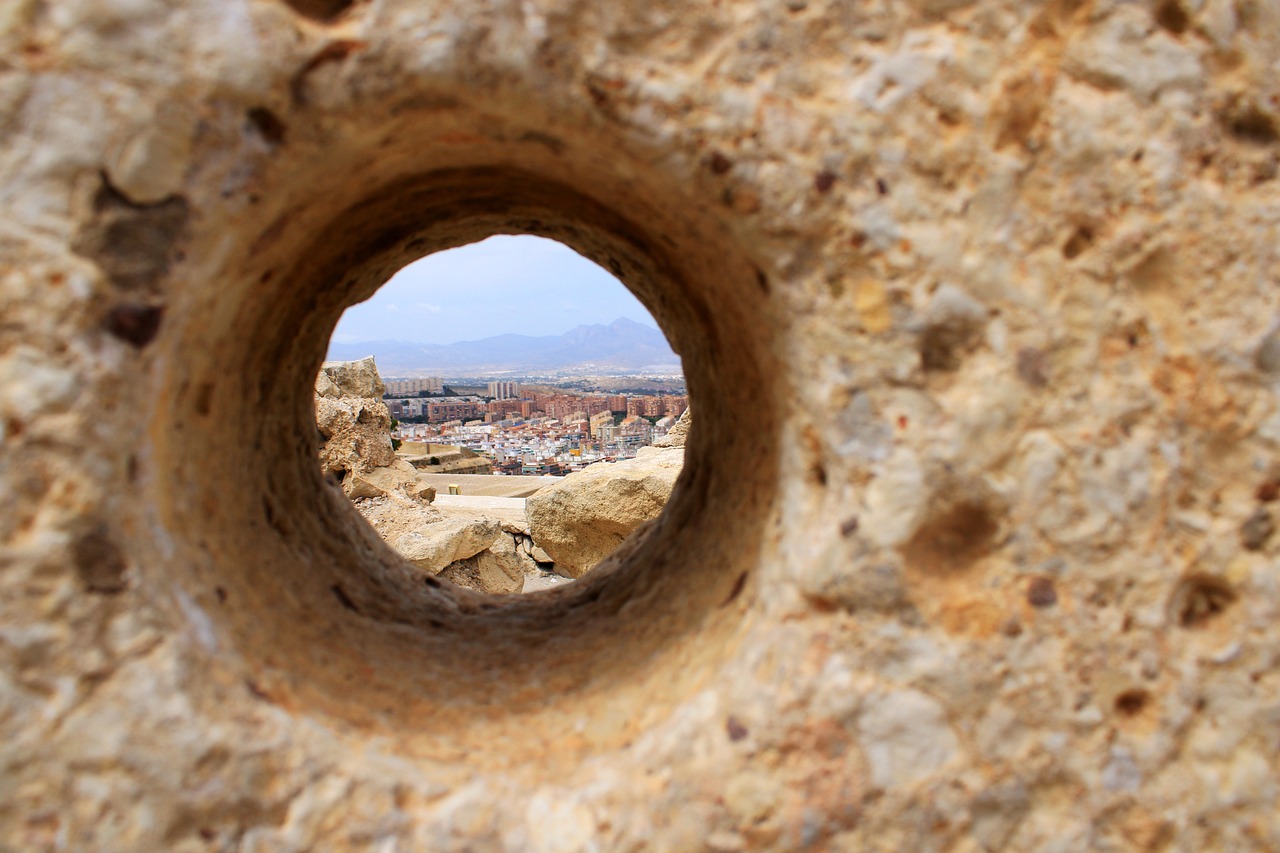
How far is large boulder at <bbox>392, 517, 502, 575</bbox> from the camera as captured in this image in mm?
5816

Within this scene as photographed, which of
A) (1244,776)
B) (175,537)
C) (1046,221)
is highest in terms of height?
(1046,221)

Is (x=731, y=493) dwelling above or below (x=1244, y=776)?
above

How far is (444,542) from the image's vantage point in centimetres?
591

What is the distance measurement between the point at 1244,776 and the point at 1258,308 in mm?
819

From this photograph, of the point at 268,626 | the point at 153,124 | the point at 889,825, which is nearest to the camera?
the point at 153,124

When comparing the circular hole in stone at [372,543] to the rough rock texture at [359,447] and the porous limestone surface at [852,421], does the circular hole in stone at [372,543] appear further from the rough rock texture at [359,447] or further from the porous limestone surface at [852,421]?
the rough rock texture at [359,447]

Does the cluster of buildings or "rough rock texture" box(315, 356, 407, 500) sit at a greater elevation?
"rough rock texture" box(315, 356, 407, 500)

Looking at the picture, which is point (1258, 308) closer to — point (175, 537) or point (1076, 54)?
point (1076, 54)

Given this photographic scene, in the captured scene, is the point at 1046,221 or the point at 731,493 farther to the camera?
the point at 731,493

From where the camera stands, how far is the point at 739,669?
151 centimetres

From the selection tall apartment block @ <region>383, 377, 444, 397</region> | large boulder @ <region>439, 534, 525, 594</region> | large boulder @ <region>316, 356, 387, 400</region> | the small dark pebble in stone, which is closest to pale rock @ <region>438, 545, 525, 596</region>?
large boulder @ <region>439, 534, 525, 594</region>

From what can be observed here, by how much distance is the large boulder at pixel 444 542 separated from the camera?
5.82m

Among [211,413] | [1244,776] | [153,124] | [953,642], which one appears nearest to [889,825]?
[953,642]

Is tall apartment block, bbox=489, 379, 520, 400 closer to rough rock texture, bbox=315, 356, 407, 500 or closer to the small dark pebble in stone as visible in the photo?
rough rock texture, bbox=315, 356, 407, 500
